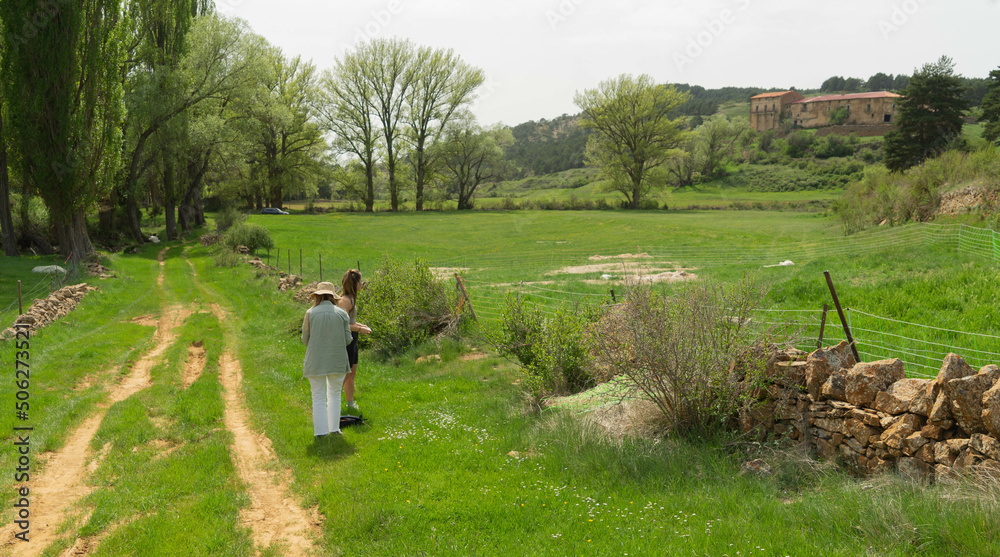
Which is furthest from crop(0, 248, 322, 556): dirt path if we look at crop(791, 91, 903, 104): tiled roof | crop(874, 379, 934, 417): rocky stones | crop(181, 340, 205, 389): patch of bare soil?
crop(791, 91, 903, 104): tiled roof

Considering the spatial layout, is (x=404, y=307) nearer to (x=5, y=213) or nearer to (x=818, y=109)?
(x=5, y=213)

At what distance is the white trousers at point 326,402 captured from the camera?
299 inches

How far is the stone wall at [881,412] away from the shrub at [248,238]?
31.9 metres

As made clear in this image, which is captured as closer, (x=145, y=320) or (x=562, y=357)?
(x=562, y=357)

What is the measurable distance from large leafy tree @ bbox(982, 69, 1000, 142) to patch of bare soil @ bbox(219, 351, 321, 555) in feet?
171

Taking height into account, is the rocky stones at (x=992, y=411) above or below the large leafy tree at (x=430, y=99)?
below

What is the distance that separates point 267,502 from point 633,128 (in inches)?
3098

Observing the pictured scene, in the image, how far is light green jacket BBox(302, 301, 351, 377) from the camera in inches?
298

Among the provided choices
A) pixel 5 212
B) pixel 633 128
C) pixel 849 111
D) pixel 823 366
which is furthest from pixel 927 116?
pixel 849 111

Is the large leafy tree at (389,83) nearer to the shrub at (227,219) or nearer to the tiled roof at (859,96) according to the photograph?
the shrub at (227,219)

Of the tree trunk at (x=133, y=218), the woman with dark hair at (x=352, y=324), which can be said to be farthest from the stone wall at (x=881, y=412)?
the tree trunk at (x=133, y=218)

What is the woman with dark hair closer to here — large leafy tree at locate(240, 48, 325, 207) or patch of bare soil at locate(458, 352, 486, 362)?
patch of bare soil at locate(458, 352, 486, 362)

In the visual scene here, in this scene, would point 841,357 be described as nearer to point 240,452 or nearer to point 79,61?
point 240,452

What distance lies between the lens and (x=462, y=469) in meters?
6.59
